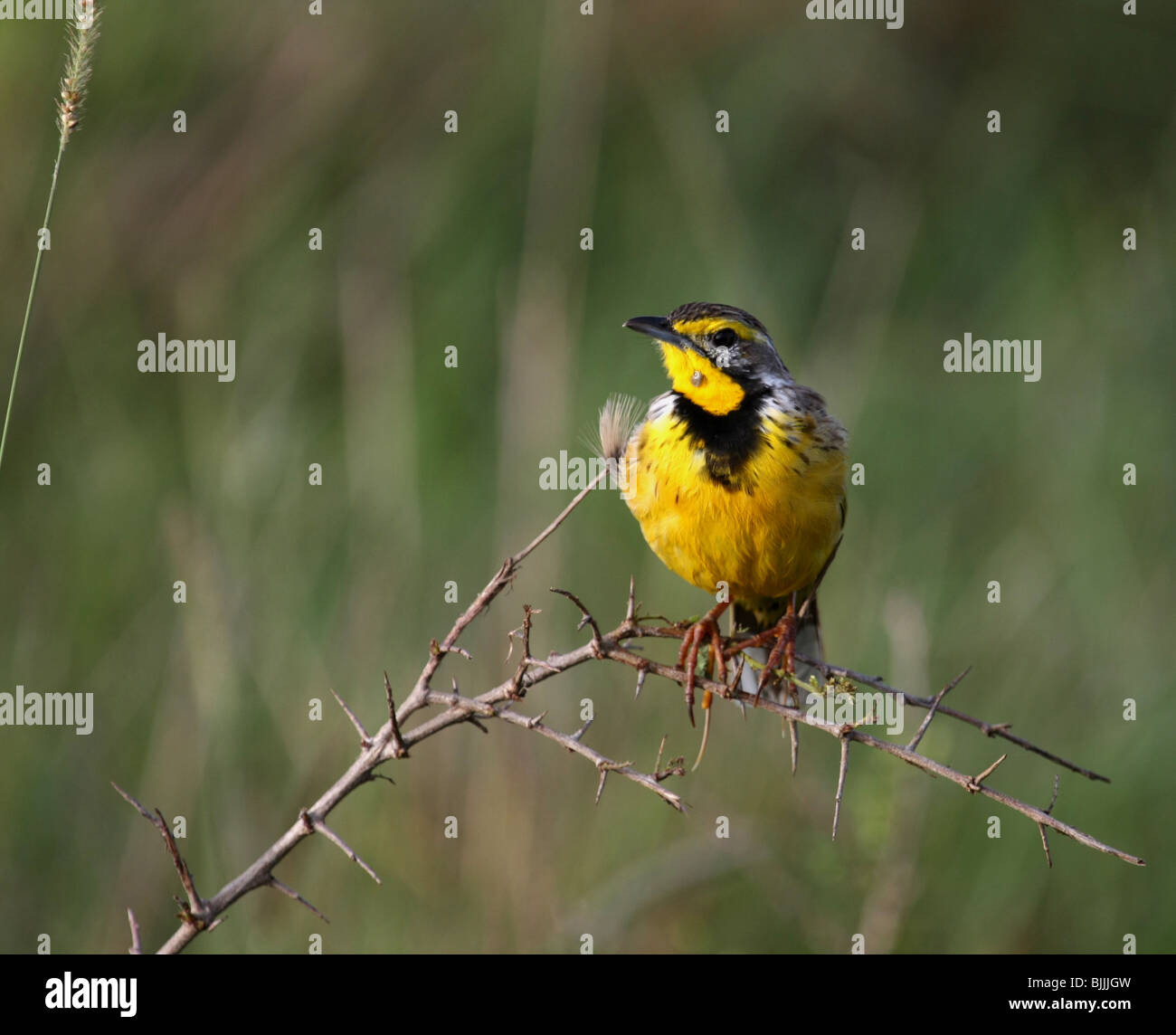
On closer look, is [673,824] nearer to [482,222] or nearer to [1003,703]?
[1003,703]

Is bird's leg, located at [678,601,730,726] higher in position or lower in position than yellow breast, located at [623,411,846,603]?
lower

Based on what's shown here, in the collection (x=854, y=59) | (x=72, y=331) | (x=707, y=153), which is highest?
(x=854, y=59)

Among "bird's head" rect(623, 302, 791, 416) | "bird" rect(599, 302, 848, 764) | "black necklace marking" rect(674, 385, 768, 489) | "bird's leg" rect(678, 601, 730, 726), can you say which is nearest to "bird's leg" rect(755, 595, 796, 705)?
"bird" rect(599, 302, 848, 764)

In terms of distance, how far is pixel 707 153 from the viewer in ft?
24.5

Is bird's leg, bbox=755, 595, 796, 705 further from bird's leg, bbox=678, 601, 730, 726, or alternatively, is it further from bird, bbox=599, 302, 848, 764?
bird's leg, bbox=678, 601, 730, 726

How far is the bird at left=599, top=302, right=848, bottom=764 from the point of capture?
4336 millimetres

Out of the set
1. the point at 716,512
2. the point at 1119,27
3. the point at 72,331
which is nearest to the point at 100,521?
the point at 72,331

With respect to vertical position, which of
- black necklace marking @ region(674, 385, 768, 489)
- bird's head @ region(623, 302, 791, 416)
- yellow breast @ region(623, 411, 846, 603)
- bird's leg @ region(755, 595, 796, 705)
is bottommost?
bird's leg @ region(755, 595, 796, 705)

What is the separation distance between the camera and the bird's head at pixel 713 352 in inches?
184

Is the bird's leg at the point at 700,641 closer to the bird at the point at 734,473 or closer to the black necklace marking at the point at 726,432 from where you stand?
the bird at the point at 734,473

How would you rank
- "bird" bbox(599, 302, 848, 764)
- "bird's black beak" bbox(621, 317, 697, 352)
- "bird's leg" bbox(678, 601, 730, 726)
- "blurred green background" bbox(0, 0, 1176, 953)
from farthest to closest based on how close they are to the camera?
"blurred green background" bbox(0, 0, 1176, 953) → "bird's black beak" bbox(621, 317, 697, 352) → "bird" bbox(599, 302, 848, 764) → "bird's leg" bbox(678, 601, 730, 726)

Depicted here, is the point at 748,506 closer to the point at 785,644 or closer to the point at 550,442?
the point at 785,644

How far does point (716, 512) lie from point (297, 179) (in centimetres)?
422

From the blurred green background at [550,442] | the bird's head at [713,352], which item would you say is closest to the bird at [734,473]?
the bird's head at [713,352]
